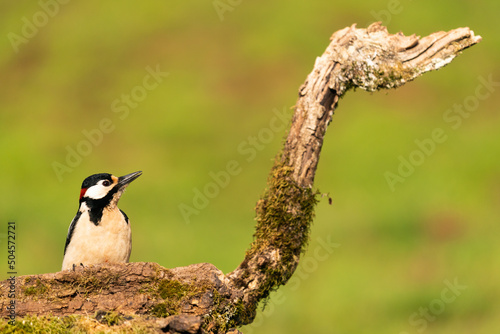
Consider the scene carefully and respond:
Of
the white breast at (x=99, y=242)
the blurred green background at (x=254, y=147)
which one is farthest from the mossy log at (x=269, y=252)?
the blurred green background at (x=254, y=147)

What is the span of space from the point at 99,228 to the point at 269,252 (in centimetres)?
166

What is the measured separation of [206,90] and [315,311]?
6.77m

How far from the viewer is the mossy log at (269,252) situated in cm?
637

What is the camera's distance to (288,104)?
16906mm

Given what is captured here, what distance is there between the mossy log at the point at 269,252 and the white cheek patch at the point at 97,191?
117 cm

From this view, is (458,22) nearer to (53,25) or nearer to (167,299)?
(53,25)

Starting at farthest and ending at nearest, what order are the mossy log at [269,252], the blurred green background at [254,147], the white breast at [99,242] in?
1. the blurred green background at [254,147]
2. the white breast at [99,242]
3. the mossy log at [269,252]

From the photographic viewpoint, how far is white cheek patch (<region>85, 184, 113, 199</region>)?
757 cm

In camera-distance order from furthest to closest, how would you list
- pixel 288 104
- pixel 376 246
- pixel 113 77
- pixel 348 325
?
pixel 113 77, pixel 288 104, pixel 376 246, pixel 348 325

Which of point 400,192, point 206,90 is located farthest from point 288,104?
point 400,192

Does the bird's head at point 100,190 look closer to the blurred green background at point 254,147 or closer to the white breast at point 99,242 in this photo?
the white breast at point 99,242

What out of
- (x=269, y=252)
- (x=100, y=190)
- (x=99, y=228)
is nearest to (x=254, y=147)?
(x=100, y=190)

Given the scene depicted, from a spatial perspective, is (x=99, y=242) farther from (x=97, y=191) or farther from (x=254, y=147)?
(x=254, y=147)

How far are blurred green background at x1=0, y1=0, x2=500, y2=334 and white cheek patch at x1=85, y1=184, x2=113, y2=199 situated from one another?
4.57 metres
